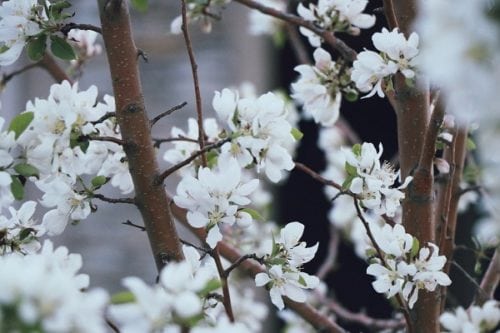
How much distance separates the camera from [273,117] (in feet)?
3.02

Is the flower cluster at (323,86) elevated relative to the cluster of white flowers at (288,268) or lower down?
elevated

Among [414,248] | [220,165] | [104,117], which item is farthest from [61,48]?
[414,248]

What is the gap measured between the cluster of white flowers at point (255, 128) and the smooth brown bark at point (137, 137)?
9 cm

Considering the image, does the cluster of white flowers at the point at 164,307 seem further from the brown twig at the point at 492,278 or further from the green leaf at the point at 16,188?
the brown twig at the point at 492,278

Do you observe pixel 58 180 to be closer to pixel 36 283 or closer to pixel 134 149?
pixel 134 149

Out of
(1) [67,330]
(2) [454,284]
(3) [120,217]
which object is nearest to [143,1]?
(1) [67,330]

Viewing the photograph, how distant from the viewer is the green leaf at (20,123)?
2.87 feet

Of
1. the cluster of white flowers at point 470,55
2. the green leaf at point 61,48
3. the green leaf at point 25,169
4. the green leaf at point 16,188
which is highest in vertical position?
the green leaf at point 61,48

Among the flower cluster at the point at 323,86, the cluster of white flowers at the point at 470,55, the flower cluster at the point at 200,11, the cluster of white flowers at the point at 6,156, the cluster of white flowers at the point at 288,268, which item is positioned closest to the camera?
the cluster of white flowers at the point at 470,55

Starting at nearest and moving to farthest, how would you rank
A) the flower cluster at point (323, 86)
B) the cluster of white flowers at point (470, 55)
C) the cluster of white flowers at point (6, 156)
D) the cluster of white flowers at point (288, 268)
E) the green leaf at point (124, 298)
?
the cluster of white flowers at point (470, 55) < the green leaf at point (124, 298) < the cluster of white flowers at point (6, 156) < the cluster of white flowers at point (288, 268) < the flower cluster at point (323, 86)

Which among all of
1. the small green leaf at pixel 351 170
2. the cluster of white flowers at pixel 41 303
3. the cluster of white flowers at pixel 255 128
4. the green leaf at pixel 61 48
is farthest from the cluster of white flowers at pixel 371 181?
the cluster of white flowers at pixel 41 303

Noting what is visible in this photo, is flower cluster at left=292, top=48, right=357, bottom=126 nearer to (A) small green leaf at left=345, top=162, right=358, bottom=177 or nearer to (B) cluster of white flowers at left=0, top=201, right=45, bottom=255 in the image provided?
(A) small green leaf at left=345, top=162, right=358, bottom=177

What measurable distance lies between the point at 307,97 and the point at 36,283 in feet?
2.13

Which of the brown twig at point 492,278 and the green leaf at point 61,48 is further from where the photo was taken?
the brown twig at point 492,278
